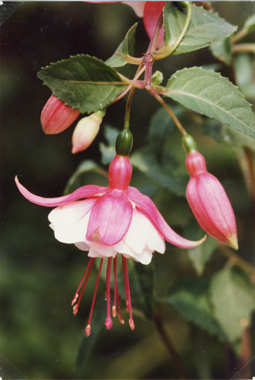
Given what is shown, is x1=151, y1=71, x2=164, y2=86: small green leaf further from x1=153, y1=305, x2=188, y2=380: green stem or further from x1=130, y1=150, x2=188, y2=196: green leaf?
x1=153, y1=305, x2=188, y2=380: green stem

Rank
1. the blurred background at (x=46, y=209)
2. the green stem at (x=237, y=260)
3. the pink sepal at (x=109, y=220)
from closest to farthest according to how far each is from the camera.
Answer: the pink sepal at (x=109, y=220) < the blurred background at (x=46, y=209) < the green stem at (x=237, y=260)

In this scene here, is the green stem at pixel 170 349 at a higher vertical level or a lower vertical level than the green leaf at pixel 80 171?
lower

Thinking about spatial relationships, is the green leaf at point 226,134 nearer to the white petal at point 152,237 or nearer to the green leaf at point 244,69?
the green leaf at point 244,69

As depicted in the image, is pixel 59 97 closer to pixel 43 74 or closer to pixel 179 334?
pixel 43 74

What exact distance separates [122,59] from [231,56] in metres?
0.36

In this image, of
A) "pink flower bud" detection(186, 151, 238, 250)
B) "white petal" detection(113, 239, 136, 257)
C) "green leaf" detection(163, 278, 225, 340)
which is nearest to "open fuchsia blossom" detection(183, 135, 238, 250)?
"pink flower bud" detection(186, 151, 238, 250)

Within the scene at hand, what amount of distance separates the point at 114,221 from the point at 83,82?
184 mm

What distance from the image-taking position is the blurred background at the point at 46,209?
0.73 m

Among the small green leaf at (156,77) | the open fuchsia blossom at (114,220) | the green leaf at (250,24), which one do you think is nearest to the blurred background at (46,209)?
the green leaf at (250,24)

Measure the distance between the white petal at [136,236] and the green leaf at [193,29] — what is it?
0.24 meters

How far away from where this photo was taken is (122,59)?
517 mm

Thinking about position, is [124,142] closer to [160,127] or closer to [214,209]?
[214,209]

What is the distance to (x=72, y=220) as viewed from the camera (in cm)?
48

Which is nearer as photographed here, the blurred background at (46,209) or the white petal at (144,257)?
the white petal at (144,257)
